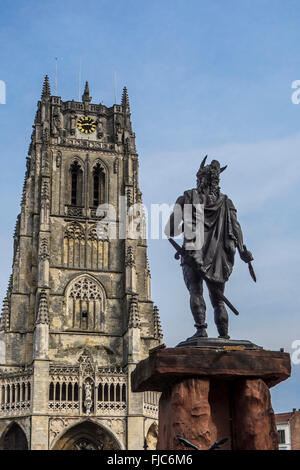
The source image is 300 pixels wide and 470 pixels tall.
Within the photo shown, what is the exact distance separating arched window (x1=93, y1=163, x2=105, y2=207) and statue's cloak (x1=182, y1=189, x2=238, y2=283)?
40257mm

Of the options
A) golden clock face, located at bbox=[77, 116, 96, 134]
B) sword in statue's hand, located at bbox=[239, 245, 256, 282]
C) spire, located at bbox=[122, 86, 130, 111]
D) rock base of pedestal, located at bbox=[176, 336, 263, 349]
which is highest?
spire, located at bbox=[122, 86, 130, 111]

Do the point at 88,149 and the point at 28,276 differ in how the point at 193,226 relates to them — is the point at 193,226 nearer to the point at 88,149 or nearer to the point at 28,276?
the point at 28,276

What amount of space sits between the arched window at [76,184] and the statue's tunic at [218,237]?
39.9m

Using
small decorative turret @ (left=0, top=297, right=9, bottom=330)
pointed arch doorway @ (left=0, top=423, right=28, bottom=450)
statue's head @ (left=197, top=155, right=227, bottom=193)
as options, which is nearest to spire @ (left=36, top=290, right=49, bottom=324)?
small decorative turret @ (left=0, top=297, right=9, bottom=330)

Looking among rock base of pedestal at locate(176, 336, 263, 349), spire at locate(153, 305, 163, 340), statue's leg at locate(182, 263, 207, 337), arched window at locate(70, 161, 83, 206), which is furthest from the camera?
arched window at locate(70, 161, 83, 206)

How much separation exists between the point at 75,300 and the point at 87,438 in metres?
8.99

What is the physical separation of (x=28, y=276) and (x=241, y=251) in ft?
123

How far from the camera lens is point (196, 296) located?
24.4 feet

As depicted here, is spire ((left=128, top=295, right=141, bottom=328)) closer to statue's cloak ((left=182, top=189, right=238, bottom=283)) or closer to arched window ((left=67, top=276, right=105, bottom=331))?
arched window ((left=67, top=276, right=105, bottom=331))

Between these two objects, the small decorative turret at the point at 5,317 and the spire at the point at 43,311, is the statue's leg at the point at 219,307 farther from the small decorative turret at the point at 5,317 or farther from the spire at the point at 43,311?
the small decorative turret at the point at 5,317

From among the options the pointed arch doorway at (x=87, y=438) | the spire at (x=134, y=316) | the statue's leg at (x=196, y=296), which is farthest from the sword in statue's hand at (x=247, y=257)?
the spire at (x=134, y=316)

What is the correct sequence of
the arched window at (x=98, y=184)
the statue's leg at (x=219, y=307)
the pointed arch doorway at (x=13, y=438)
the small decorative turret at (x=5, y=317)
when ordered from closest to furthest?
the statue's leg at (x=219, y=307)
the pointed arch doorway at (x=13, y=438)
the small decorative turret at (x=5, y=317)
the arched window at (x=98, y=184)

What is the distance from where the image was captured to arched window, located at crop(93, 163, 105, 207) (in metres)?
48.0

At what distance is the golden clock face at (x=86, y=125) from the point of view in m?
49.9
